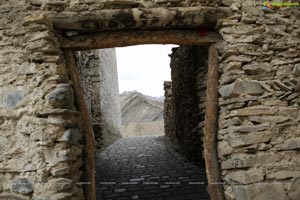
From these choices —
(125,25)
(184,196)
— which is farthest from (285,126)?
(184,196)

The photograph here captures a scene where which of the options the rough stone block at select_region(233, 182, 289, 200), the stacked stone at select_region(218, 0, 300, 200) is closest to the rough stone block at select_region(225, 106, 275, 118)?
the stacked stone at select_region(218, 0, 300, 200)

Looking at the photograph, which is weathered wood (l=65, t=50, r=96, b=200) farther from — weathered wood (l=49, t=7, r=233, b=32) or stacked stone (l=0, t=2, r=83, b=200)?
weathered wood (l=49, t=7, r=233, b=32)

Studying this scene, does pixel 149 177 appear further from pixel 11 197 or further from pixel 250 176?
pixel 11 197

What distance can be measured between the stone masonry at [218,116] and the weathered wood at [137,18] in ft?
0.08

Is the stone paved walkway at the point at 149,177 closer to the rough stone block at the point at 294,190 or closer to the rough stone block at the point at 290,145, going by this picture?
the rough stone block at the point at 294,190

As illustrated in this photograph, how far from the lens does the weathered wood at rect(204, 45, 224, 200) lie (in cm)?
249

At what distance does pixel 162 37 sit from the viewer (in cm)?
261

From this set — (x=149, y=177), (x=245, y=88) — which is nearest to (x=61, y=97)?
(x=245, y=88)

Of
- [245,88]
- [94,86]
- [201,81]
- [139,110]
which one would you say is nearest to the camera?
[245,88]

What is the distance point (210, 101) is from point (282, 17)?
1.03 metres

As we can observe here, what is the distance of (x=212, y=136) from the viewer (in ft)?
8.27

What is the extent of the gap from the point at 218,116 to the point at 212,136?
0.19m

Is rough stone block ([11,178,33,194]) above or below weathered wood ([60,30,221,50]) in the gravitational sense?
below

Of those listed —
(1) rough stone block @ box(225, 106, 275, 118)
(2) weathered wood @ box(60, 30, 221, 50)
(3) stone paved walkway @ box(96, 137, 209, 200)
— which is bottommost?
(3) stone paved walkway @ box(96, 137, 209, 200)
